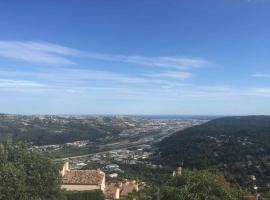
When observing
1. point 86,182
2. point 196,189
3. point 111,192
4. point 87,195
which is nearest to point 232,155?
point 111,192

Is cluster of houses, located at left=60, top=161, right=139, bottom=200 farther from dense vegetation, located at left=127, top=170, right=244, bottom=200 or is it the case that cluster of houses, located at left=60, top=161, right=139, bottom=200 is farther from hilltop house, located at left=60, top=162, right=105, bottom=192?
dense vegetation, located at left=127, top=170, right=244, bottom=200

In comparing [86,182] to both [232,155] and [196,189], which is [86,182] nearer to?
[196,189]

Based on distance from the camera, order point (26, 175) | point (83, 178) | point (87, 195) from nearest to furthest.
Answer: point (26, 175) → point (87, 195) → point (83, 178)

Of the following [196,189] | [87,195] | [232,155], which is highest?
[196,189]

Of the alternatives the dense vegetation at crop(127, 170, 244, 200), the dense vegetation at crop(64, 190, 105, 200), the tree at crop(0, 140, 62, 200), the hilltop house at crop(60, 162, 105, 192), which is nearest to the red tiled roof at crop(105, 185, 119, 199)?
the hilltop house at crop(60, 162, 105, 192)

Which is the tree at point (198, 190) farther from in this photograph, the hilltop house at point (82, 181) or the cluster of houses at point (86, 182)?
the hilltop house at point (82, 181)

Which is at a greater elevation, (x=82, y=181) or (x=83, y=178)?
(x=83, y=178)
